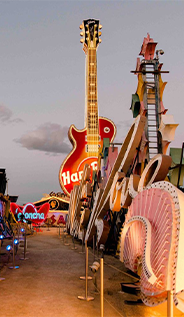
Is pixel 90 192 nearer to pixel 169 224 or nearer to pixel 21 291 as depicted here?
pixel 21 291

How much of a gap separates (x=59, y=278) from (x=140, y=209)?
12.6ft

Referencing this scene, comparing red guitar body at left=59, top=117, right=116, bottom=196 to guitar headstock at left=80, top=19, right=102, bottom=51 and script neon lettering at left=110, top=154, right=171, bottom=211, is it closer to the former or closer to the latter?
guitar headstock at left=80, top=19, right=102, bottom=51

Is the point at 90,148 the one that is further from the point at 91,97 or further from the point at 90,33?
the point at 90,33

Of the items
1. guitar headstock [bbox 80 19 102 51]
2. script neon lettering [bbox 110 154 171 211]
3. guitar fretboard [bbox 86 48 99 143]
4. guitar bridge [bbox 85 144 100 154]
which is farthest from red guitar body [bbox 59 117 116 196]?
script neon lettering [bbox 110 154 171 211]

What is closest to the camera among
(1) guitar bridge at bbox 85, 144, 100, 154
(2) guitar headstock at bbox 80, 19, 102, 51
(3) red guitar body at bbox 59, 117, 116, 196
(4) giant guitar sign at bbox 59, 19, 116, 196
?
(3) red guitar body at bbox 59, 117, 116, 196

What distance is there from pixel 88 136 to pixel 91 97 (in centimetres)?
541

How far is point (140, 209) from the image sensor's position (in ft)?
23.9

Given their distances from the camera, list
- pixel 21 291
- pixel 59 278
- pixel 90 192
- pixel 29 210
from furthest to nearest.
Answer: pixel 29 210 → pixel 90 192 → pixel 59 278 → pixel 21 291

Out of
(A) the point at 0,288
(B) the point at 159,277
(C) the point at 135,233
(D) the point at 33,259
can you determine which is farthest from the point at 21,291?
(D) the point at 33,259

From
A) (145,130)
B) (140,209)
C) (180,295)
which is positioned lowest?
(180,295)

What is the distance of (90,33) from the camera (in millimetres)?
46750

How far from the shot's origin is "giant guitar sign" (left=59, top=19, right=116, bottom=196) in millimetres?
41375

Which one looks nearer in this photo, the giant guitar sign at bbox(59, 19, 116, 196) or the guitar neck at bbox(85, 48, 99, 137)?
the giant guitar sign at bbox(59, 19, 116, 196)

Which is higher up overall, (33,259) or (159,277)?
(159,277)
